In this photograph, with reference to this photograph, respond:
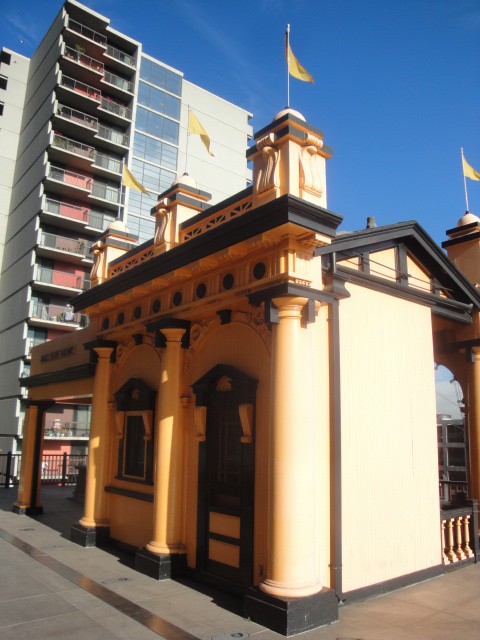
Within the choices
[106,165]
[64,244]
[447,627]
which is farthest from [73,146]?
[447,627]

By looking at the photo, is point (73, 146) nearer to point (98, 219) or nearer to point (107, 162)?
point (107, 162)

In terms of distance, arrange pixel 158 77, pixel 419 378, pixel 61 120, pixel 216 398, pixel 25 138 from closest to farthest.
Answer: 1. pixel 216 398
2. pixel 419 378
3. pixel 61 120
4. pixel 25 138
5. pixel 158 77

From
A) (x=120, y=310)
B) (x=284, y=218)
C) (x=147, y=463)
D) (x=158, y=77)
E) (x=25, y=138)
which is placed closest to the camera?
(x=284, y=218)

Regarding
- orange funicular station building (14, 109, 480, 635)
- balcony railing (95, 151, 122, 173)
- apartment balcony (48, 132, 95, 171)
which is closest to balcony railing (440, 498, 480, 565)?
orange funicular station building (14, 109, 480, 635)

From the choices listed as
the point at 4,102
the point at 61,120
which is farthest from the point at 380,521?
the point at 4,102

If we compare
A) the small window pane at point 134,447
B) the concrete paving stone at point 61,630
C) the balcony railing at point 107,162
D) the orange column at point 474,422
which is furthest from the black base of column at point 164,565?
the balcony railing at point 107,162

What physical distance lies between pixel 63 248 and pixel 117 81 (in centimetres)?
1331

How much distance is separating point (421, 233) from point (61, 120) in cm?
3021

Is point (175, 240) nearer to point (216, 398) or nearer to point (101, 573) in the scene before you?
point (216, 398)

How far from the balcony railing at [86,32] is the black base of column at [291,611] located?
3733 centimetres

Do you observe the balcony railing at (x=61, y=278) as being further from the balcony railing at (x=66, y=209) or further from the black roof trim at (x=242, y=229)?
the black roof trim at (x=242, y=229)

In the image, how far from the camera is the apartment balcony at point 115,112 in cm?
3578

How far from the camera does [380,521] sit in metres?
7.34

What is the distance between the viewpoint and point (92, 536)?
33.2 ft
